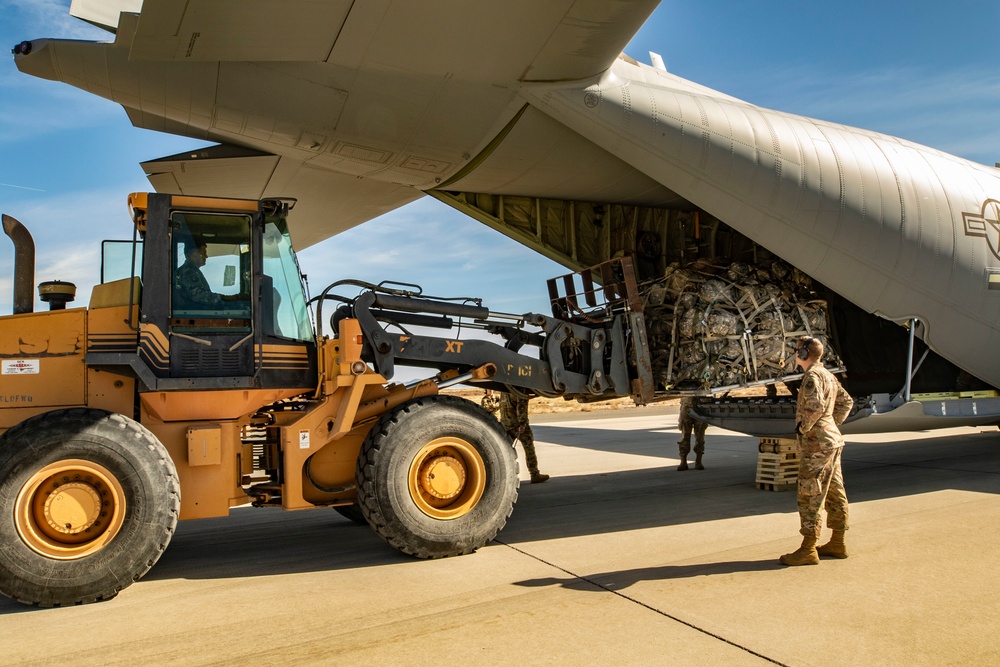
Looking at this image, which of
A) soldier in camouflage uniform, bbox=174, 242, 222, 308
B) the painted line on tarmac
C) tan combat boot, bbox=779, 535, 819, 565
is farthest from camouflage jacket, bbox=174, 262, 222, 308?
tan combat boot, bbox=779, 535, 819, 565

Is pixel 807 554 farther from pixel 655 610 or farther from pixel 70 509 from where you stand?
pixel 70 509

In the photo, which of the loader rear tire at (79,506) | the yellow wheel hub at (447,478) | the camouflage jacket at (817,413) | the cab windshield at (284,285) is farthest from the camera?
the cab windshield at (284,285)

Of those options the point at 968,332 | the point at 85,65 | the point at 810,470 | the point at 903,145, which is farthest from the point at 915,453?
the point at 85,65

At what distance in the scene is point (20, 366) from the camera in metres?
4.97

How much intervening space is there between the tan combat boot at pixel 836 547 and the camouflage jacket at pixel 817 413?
26.2 inches

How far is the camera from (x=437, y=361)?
6.07 m

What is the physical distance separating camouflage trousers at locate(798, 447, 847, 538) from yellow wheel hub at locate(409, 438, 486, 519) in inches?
93.6

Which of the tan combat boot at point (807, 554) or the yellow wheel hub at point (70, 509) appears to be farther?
the tan combat boot at point (807, 554)

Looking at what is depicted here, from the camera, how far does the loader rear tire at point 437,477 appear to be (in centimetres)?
523

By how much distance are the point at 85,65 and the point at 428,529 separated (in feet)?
15.1

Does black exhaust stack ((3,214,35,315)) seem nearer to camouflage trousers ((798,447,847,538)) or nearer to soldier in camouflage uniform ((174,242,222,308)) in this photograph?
soldier in camouflage uniform ((174,242,222,308))

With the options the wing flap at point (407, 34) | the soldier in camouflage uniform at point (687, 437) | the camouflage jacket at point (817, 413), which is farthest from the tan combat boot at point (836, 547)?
the soldier in camouflage uniform at point (687, 437)

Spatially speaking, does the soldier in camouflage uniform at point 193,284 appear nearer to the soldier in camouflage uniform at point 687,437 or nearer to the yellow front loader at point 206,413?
the yellow front loader at point 206,413

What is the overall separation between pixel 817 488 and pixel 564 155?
4.15 metres
